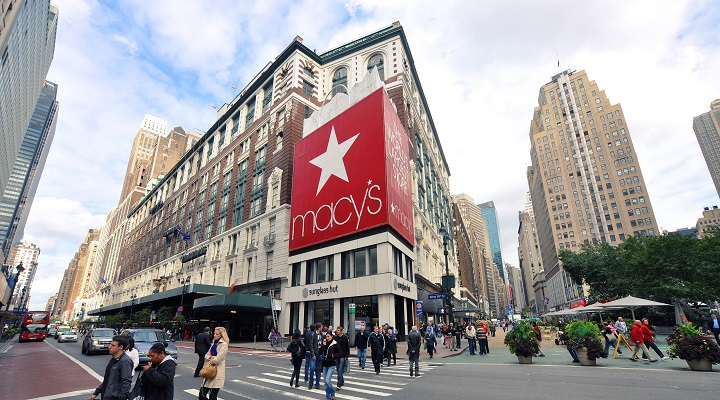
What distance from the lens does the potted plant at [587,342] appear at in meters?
14.3

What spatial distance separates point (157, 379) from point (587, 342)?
16.2 metres

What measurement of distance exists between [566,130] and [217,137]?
105 meters

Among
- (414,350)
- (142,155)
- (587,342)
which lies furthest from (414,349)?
(142,155)

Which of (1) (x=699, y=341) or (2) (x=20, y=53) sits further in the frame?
(2) (x=20, y=53)

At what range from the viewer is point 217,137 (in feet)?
205

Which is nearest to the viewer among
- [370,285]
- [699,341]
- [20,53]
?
[699,341]

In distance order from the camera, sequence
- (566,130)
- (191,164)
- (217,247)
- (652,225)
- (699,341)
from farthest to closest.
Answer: (566,130) < (652,225) < (191,164) < (217,247) < (699,341)

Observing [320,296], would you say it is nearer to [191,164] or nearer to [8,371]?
[8,371]

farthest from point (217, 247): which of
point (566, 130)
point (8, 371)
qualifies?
point (566, 130)

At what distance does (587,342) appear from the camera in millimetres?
14539

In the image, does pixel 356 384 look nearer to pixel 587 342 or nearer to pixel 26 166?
pixel 587 342

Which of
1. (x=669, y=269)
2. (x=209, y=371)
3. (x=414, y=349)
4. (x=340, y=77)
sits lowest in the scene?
(x=414, y=349)

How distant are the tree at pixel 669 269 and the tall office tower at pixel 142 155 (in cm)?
12906

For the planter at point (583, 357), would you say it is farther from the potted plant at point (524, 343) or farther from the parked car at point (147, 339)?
the parked car at point (147, 339)
